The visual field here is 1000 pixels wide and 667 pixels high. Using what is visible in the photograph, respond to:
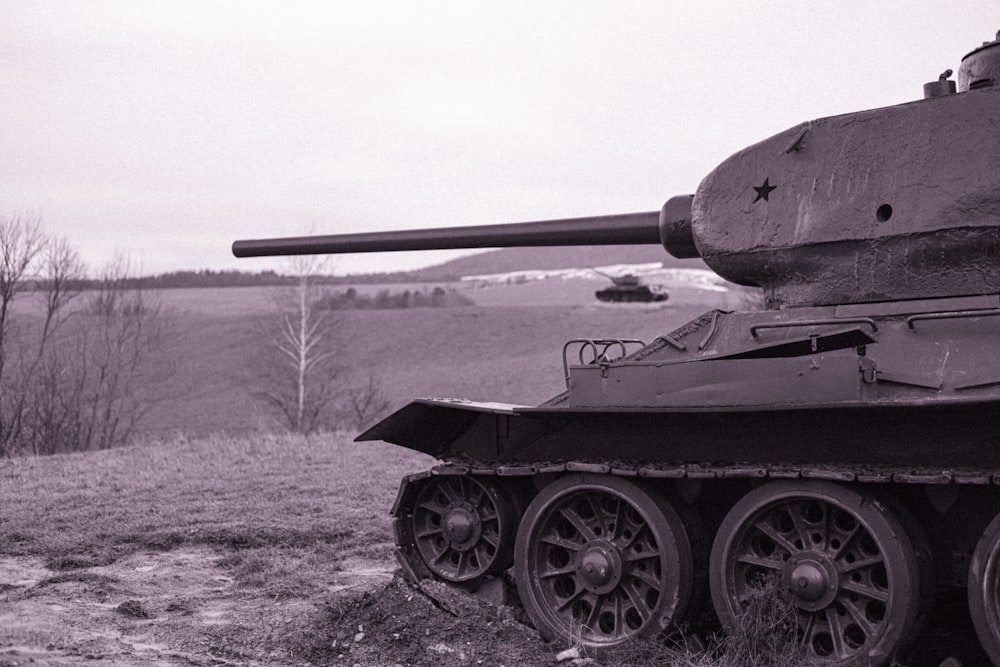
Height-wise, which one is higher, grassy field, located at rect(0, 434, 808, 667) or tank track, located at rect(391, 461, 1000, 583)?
tank track, located at rect(391, 461, 1000, 583)

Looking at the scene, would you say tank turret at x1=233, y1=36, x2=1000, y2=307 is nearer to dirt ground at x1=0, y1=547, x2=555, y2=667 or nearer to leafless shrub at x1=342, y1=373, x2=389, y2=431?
dirt ground at x1=0, y1=547, x2=555, y2=667

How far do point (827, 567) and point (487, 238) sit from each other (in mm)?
3994

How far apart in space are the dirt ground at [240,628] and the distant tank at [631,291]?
4672 cm

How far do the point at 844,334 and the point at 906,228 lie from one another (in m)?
0.99

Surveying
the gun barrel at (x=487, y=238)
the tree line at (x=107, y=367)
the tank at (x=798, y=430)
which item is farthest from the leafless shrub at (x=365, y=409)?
the tank at (x=798, y=430)

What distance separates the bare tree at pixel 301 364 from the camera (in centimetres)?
3588

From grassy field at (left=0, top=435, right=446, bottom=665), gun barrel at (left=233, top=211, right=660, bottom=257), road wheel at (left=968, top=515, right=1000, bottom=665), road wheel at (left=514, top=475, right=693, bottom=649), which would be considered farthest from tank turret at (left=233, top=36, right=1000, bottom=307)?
grassy field at (left=0, top=435, right=446, bottom=665)

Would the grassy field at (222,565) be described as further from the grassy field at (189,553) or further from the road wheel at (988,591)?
the road wheel at (988,591)

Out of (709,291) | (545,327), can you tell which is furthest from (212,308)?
(709,291)

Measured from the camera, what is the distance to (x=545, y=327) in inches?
2062

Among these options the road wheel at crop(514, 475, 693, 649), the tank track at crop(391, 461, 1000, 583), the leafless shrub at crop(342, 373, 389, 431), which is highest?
the tank track at crop(391, 461, 1000, 583)

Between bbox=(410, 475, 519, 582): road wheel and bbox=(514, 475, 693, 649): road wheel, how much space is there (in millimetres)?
387

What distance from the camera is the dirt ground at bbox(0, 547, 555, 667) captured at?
6.75 m

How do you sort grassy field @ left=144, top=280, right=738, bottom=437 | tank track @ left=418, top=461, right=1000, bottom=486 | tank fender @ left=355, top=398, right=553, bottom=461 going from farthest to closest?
grassy field @ left=144, top=280, right=738, bottom=437 → tank fender @ left=355, top=398, right=553, bottom=461 → tank track @ left=418, top=461, right=1000, bottom=486
